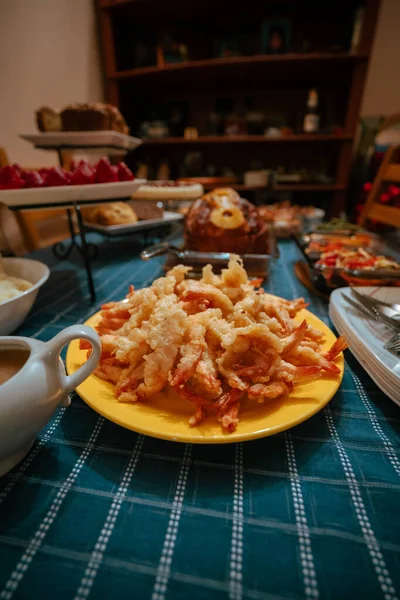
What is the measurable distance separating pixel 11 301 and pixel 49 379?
39 cm

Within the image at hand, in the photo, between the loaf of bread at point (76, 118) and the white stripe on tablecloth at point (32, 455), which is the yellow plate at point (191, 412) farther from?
the loaf of bread at point (76, 118)

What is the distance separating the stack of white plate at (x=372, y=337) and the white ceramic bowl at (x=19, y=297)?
77 centimetres

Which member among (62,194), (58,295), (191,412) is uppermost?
(62,194)

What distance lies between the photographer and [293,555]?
14.5 inches

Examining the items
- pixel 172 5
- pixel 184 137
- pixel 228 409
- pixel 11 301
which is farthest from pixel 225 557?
pixel 172 5

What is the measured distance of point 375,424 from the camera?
0.56m

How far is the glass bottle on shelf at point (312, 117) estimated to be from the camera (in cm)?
267

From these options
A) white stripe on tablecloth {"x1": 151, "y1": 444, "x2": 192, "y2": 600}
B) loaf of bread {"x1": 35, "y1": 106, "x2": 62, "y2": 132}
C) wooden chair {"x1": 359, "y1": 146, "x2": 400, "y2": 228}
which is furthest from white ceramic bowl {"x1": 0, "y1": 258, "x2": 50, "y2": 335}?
wooden chair {"x1": 359, "y1": 146, "x2": 400, "y2": 228}

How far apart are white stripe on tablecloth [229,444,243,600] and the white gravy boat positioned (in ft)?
0.88

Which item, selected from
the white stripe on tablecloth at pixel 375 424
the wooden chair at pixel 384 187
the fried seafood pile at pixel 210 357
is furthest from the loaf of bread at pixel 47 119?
the wooden chair at pixel 384 187

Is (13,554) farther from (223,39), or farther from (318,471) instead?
(223,39)

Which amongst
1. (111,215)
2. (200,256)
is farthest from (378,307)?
(111,215)

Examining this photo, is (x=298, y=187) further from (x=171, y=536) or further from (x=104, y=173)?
(x=171, y=536)

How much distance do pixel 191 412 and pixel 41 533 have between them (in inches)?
9.6
